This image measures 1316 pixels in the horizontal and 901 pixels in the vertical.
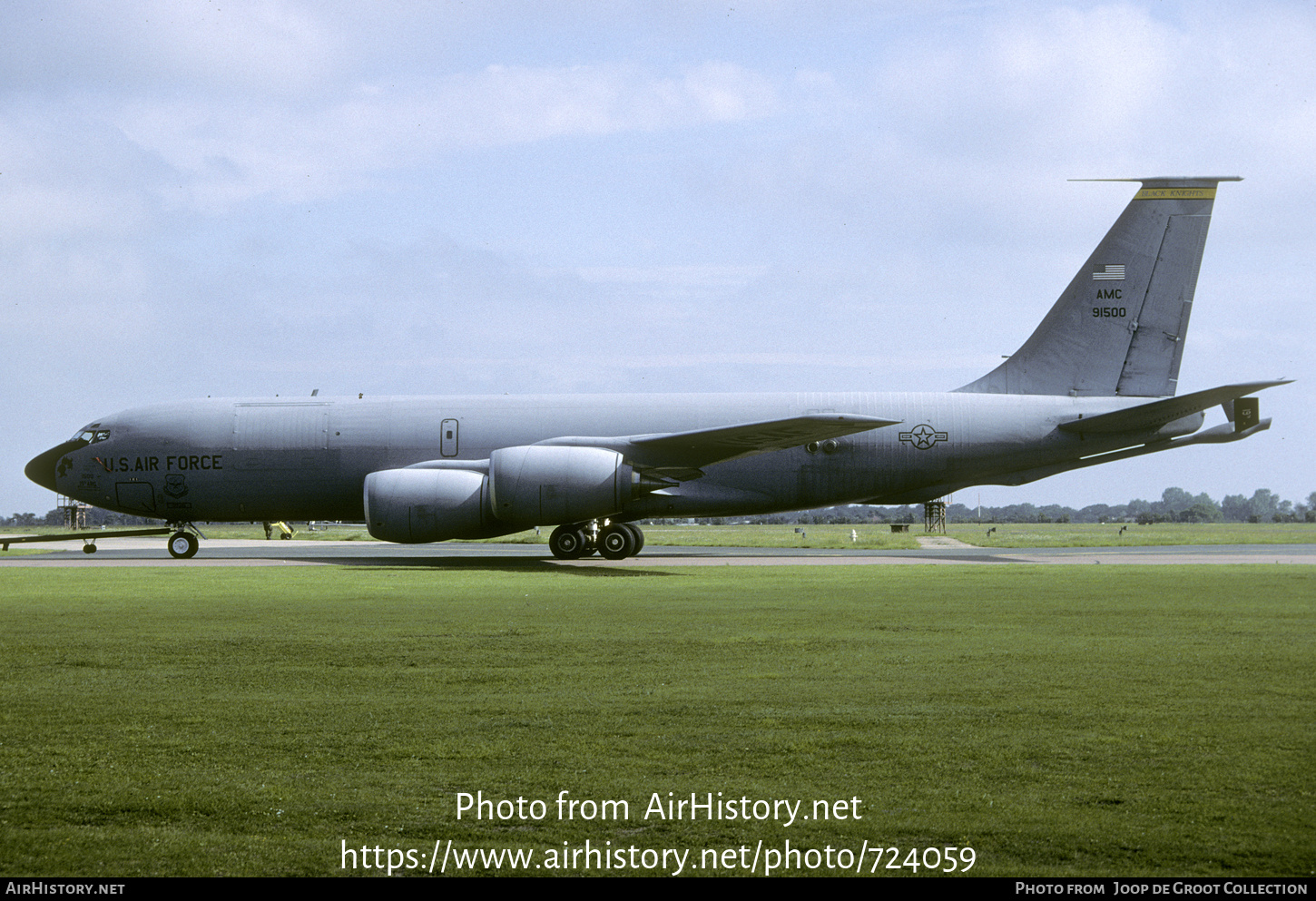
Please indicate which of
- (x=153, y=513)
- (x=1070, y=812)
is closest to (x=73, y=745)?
(x=1070, y=812)

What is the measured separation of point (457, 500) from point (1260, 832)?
20.3 m

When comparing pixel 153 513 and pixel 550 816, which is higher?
pixel 153 513

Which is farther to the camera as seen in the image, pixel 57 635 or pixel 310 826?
pixel 57 635

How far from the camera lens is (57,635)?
10469mm

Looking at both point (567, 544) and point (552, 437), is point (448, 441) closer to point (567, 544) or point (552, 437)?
point (552, 437)

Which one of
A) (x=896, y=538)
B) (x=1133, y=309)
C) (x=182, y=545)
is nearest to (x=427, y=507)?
(x=182, y=545)

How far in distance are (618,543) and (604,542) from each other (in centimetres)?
40

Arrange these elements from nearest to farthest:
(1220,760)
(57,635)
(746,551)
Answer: (1220,760)
(57,635)
(746,551)

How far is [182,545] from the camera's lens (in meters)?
28.0

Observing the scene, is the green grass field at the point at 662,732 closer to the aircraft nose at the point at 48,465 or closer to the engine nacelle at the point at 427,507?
the engine nacelle at the point at 427,507

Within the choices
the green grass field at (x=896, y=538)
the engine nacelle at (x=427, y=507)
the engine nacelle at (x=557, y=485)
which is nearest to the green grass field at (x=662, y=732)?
the engine nacelle at (x=557, y=485)

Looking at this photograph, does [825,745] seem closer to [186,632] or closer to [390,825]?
[390,825]

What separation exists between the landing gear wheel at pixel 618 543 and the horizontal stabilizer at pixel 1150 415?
10.3m

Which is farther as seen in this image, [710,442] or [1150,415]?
[1150,415]
